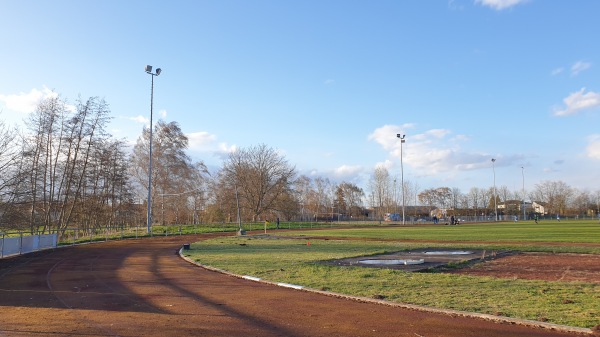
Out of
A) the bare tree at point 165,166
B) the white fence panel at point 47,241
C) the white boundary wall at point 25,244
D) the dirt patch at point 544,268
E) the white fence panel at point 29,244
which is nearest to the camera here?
the dirt patch at point 544,268

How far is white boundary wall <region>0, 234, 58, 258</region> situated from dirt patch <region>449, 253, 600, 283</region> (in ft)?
75.0

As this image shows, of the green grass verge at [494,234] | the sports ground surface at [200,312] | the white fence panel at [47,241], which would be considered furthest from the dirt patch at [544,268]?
the white fence panel at [47,241]

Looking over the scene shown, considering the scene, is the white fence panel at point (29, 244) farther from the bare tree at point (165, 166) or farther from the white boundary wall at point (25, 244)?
the bare tree at point (165, 166)

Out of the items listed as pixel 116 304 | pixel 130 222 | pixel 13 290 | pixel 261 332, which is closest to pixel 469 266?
pixel 261 332

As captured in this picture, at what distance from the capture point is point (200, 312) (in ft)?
30.2

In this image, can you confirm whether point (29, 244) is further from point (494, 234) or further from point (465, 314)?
point (494, 234)

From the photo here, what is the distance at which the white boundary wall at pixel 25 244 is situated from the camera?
77.3ft

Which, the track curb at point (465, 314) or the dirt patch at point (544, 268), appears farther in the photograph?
the dirt patch at point (544, 268)

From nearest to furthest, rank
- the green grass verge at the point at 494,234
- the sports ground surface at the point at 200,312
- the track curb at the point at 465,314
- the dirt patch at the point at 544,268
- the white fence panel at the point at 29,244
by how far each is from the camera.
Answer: the track curb at the point at 465,314
the sports ground surface at the point at 200,312
the dirt patch at the point at 544,268
the white fence panel at the point at 29,244
the green grass verge at the point at 494,234

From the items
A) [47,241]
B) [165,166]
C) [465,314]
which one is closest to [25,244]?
[47,241]

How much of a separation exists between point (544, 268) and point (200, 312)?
1275 centimetres

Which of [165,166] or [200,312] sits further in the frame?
[165,166]

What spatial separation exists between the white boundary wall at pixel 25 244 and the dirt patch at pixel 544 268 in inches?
900

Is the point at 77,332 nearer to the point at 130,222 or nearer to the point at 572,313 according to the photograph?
the point at 572,313
